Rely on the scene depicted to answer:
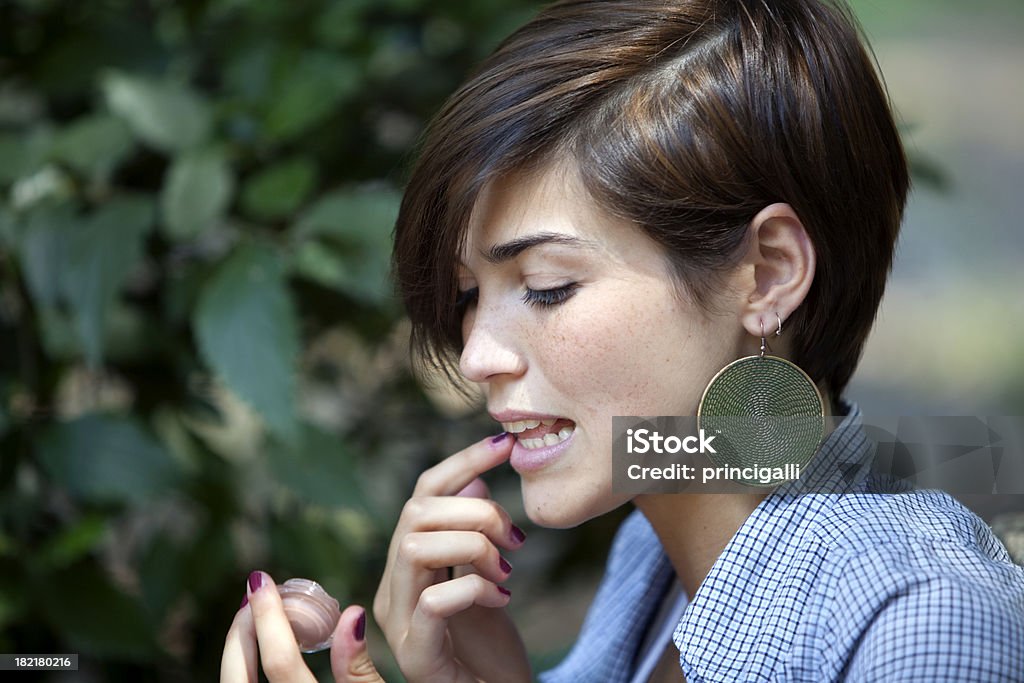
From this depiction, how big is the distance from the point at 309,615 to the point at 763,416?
33 centimetres

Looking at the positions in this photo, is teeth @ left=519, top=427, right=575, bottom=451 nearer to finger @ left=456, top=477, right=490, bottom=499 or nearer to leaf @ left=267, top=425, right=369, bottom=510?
finger @ left=456, top=477, right=490, bottom=499

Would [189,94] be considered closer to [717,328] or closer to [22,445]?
[22,445]

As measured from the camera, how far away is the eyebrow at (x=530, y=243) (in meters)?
0.70

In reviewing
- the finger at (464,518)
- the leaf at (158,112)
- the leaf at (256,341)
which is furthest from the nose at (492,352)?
the leaf at (158,112)

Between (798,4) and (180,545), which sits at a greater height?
(798,4)

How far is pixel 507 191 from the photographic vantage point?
0.72m

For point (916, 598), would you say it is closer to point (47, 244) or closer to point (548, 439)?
point (548, 439)

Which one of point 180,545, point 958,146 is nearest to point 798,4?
point 180,545

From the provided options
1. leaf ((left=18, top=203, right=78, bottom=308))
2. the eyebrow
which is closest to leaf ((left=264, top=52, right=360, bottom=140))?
leaf ((left=18, top=203, right=78, bottom=308))

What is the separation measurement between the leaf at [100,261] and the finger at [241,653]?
45 cm

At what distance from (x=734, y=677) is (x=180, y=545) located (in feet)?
2.84

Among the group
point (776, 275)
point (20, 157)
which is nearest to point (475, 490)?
point (776, 275)

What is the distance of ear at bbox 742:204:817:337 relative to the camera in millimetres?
715

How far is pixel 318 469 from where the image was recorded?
1.19 metres
